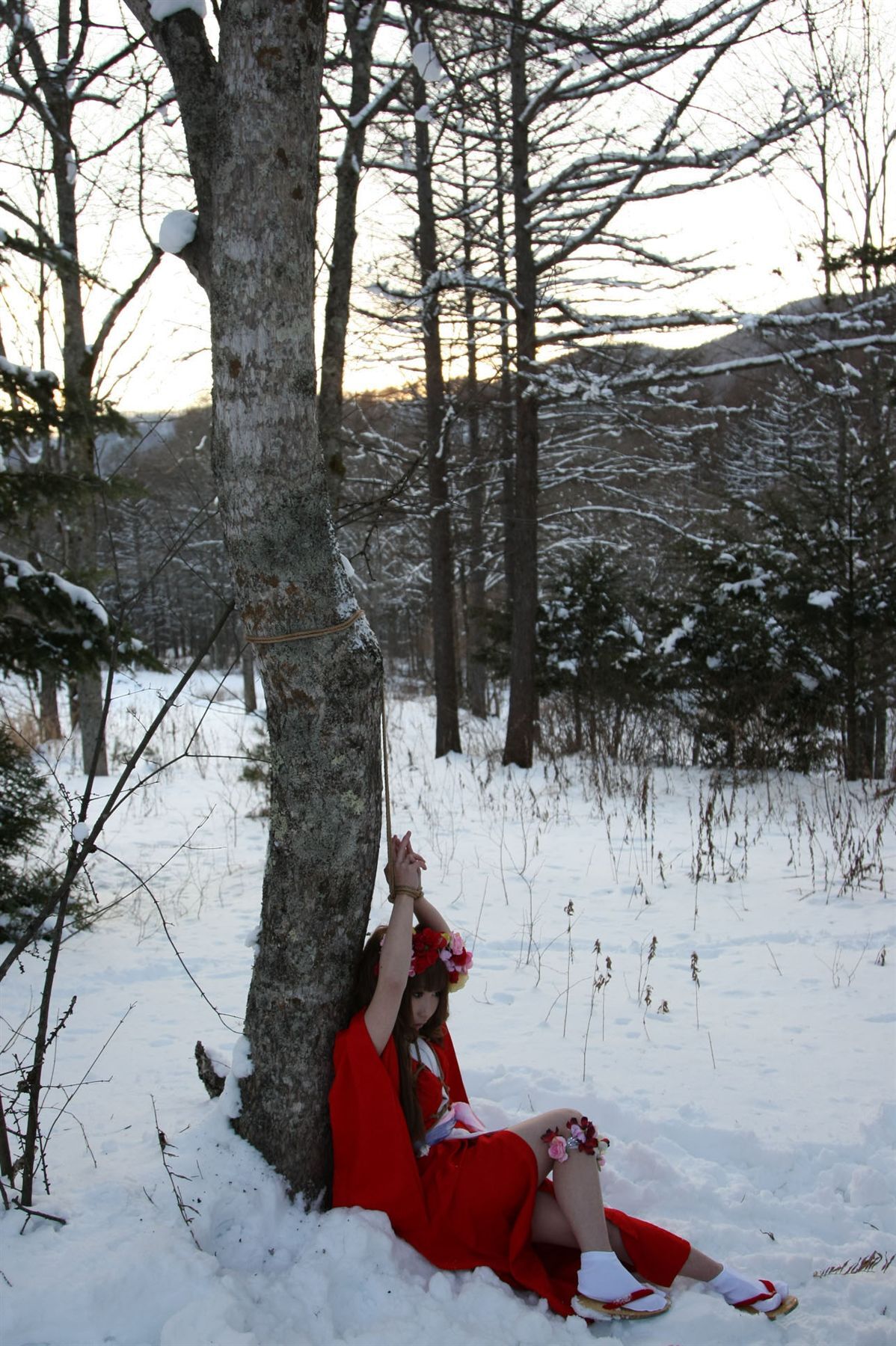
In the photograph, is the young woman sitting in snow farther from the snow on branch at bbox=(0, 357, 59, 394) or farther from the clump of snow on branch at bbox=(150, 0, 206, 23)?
the snow on branch at bbox=(0, 357, 59, 394)

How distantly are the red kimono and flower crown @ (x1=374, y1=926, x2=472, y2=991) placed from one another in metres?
0.24

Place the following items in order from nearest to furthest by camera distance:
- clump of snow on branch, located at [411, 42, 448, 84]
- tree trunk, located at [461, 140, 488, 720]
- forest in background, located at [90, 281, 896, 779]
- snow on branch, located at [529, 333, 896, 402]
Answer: clump of snow on branch, located at [411, 42, 448, 84] < snow on branch, located at [529, 333, 896, 402] < forest in background, located at [90, 281, 896, 779] < tree trunk, located at [461, 140, 488, 720]

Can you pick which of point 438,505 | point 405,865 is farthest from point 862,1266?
point 438,505

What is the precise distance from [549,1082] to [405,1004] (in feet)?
3.52

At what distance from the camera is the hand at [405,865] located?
250 centimetres

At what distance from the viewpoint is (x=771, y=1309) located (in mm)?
2182

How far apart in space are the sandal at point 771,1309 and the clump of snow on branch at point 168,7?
3487 mm

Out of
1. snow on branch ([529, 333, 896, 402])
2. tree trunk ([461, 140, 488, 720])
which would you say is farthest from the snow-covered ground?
tree trunk ([461, 140, 488, 720])

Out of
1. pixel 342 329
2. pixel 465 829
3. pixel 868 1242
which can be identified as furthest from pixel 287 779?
pixel 465 829

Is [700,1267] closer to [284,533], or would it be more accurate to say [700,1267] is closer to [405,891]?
[405,891]

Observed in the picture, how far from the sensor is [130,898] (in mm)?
6102

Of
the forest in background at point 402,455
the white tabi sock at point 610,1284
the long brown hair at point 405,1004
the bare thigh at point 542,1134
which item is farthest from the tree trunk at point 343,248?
the white tabi sock at point 610,1284

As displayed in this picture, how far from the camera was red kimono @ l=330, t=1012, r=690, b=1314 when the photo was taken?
2.31 meters

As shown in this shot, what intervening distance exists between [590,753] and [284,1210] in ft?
30.2
